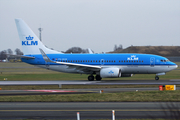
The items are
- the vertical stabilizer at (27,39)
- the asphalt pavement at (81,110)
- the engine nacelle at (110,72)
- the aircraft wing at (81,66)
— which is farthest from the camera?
the vertical stabilizer at (27,39)

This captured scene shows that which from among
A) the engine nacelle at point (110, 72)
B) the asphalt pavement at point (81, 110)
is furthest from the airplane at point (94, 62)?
the asphalt pavement at point (81, 110)

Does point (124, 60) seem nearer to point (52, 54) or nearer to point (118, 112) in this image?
point (52, 54)

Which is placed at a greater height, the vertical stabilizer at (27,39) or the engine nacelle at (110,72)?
the vertical stabilizer at (27,39)

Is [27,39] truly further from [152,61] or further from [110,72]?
[152,61]

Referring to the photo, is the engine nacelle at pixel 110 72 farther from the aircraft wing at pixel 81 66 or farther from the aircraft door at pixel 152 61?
the aircraft door at pixel 152 61

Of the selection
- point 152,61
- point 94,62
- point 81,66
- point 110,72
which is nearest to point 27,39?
point 81,66

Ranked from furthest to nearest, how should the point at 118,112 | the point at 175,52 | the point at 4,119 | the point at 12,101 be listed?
the point at 175,52 → the point at 12,101 → the point at 118,112 → the point at 4,119

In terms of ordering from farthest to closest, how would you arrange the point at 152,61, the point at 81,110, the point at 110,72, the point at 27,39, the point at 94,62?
the point at 27,39 → the point at 94,62 → the point at 152,61 → the point at 110,72 → the point at 81,110

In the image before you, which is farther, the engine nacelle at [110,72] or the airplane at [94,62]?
the airplane at [94,62]

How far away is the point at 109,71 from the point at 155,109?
843 inches

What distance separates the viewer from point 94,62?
1511 inches

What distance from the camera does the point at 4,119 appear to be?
1256cm

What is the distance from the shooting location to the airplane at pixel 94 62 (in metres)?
36.8

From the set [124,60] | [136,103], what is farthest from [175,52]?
[136,103]
